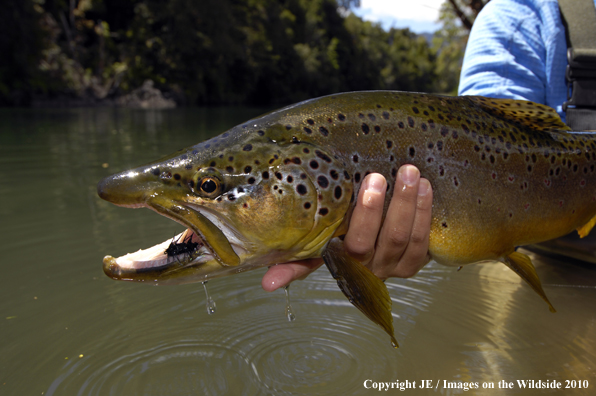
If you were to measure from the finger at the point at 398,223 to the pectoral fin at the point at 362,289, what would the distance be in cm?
30

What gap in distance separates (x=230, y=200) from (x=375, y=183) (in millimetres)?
623

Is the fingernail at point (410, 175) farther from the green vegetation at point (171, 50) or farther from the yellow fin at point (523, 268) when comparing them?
the green vegetation at point (171, 50)

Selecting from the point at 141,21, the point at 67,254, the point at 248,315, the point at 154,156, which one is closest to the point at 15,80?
the point at 141,21

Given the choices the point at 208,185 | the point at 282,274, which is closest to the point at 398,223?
the point at 282,274

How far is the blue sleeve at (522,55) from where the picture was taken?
3.09 metres

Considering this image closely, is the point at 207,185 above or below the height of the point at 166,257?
above

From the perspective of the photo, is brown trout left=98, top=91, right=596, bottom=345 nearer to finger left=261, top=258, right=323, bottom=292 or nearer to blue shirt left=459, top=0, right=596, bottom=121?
finger left=261, top=258, right=323, bottom=292

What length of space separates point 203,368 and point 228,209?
1203 mm

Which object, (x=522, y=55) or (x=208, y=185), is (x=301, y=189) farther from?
(x=522, y=55)

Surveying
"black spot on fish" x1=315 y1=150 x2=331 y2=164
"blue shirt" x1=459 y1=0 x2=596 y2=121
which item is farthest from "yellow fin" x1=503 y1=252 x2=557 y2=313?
"blue shirt" x1=459 y1=0 x2=596 y2=121

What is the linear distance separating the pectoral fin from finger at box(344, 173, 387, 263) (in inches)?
5.2

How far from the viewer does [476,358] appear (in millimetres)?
2680

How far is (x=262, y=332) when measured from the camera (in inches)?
114

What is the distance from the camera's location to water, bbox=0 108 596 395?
246 cm
